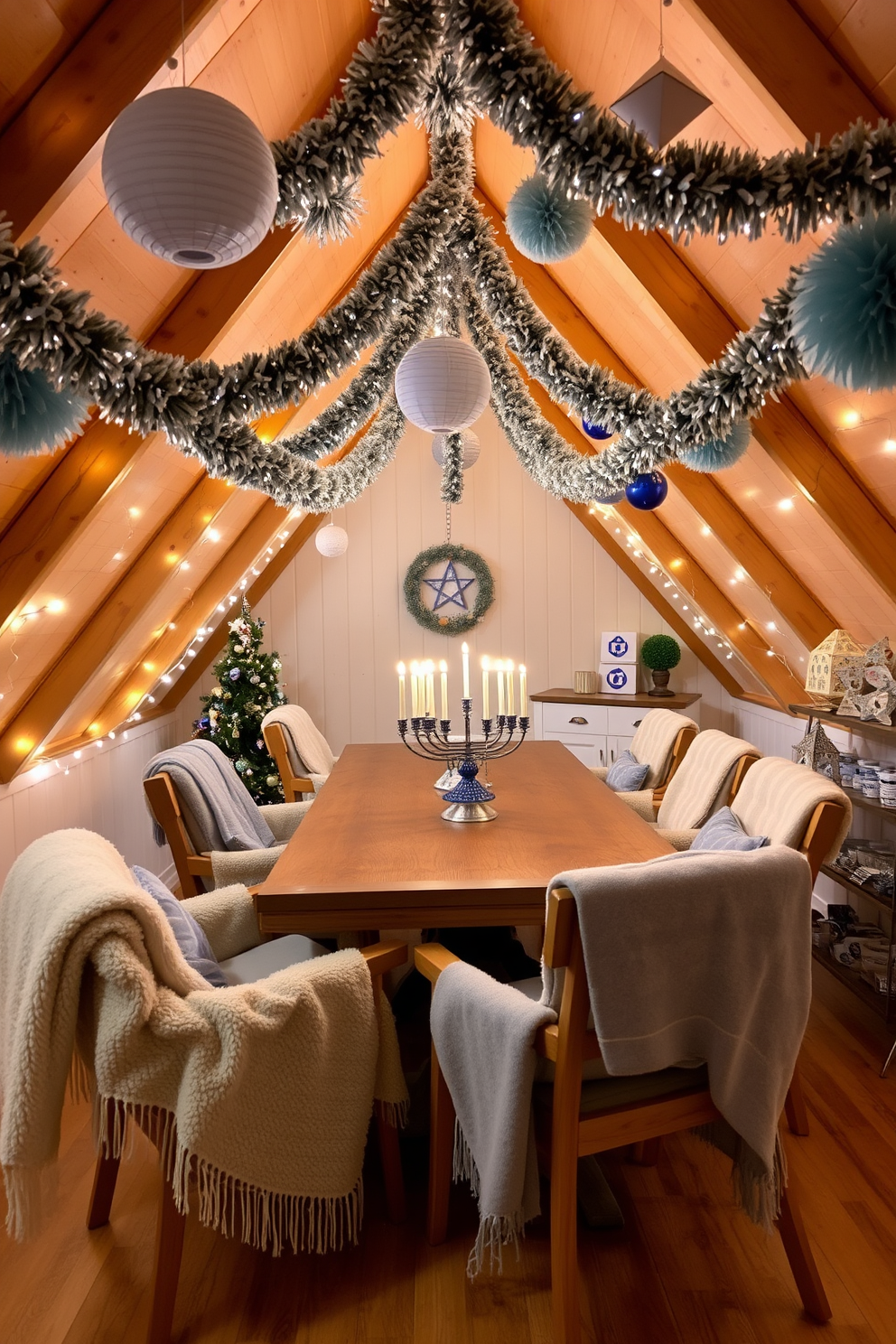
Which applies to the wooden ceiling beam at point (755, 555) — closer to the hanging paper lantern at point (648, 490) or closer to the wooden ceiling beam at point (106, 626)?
the hanging paper lantern at point (648, 490)

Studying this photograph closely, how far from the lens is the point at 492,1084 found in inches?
65.7

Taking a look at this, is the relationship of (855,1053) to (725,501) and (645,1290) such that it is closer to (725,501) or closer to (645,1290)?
(645,1290)

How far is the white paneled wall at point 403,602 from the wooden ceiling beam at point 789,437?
3304 mm

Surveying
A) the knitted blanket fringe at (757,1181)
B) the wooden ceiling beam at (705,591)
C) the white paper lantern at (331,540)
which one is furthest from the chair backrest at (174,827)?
the wooden ceiling beam at (705,591)

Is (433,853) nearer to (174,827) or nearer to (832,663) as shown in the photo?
(174,827)

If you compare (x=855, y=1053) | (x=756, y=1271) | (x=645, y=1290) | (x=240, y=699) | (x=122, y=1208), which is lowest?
(x=122, y=1208)

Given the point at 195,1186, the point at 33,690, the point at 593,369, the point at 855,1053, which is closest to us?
the point at 195,1186

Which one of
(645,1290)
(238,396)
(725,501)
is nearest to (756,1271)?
(645,1290)

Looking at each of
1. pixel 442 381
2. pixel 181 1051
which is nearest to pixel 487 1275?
pixel 181 1051

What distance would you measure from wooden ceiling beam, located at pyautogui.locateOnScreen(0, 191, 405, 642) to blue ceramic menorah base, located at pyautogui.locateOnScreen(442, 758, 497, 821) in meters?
1.30

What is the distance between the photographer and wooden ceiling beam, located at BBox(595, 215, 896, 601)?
2678 mm

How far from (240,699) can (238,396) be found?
355cm

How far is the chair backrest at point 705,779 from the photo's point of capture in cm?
285

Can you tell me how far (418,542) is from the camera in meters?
6.09
